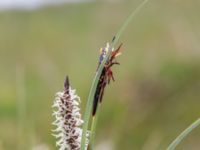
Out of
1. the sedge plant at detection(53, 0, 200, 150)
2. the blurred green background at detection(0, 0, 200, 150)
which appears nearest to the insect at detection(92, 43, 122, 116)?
the sedge plant at detection(53, 0, 200, 150)

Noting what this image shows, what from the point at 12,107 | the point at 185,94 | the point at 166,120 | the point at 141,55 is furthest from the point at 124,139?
the point at 141,55

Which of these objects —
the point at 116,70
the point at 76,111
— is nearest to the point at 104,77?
the point at 76,111

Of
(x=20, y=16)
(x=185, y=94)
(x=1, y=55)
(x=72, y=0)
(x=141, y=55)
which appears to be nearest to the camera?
(x=185, y=94)

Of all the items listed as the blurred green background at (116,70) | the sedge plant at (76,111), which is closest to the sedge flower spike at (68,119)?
the sedge plant at (76,111)

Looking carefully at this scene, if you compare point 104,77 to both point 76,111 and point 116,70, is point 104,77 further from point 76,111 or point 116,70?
point 116,70

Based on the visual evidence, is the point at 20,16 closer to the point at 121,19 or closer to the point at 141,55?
the point at 121,19

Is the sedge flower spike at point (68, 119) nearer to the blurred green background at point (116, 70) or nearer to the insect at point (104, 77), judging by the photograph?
the insect at point (104, 77)
